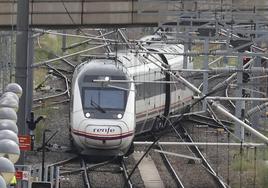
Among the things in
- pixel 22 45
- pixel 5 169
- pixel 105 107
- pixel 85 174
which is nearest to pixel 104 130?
pixel 105 107

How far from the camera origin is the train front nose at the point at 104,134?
18.0 meters

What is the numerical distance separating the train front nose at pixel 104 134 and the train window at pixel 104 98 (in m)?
0.64

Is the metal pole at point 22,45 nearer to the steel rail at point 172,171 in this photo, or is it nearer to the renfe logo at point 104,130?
the renfe logo at point 104,130

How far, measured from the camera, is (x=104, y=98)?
18969 mm

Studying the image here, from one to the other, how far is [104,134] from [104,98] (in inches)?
48.2

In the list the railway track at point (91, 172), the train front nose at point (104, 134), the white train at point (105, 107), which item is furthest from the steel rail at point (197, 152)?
the train front nose at point (104, 134)

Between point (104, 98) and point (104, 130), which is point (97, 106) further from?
point (104, 130)

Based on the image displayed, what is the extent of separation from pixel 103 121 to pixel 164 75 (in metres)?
5.09

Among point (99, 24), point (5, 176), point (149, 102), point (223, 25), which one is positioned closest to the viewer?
point (5, 176)

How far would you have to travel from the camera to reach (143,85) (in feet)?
69.6

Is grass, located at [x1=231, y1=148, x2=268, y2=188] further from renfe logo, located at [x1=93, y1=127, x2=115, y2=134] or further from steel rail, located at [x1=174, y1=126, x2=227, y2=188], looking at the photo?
Answer: renfe logo, located at [x1=93, y1=127, x2=115, y2=134]

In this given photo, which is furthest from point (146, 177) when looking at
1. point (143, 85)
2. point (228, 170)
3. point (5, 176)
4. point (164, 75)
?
point (5, 176)

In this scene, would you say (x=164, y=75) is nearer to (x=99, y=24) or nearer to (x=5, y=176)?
(x=99, y=24)

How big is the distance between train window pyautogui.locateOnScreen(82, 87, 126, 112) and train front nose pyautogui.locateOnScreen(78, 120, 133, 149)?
0.64 m
